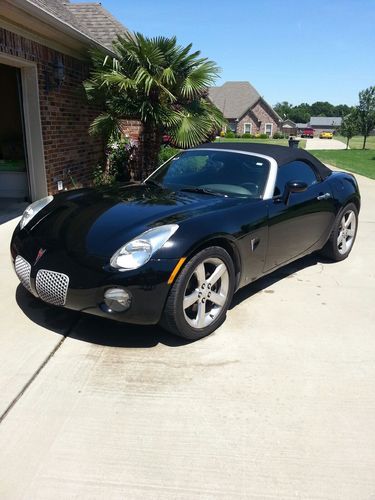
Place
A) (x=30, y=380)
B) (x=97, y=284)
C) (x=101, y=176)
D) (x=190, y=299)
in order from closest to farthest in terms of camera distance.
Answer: (x=30, y=380) < (x=97, y=284) < (x=190, y=299) < (x=101, y=176)

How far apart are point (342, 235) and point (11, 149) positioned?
22.2 feet

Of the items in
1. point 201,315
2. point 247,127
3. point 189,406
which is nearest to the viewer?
point 189,406

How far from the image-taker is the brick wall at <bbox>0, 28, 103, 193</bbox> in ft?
22.7

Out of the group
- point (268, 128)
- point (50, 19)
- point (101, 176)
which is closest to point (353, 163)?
point (101, 176)

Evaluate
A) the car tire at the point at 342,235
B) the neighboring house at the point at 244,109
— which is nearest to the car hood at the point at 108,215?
the car tire at the point at 342,235

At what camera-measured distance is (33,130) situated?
7344 millimetres

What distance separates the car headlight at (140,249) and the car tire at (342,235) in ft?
8.76

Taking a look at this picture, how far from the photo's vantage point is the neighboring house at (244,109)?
6141 cm

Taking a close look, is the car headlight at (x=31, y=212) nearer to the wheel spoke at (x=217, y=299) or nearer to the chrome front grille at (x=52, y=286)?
the chrome front grille at (x=52, y=286)

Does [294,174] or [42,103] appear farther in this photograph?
[42,103]

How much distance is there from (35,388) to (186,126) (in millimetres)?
6530

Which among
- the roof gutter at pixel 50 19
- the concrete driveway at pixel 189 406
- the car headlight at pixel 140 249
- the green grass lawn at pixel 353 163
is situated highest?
the roof gutter at pixel 50 19

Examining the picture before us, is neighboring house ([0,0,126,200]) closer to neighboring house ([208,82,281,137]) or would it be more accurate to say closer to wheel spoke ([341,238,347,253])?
wheel spoke ([341,238,347,253])

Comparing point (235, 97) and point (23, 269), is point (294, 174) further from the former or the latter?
point (235, 97)
